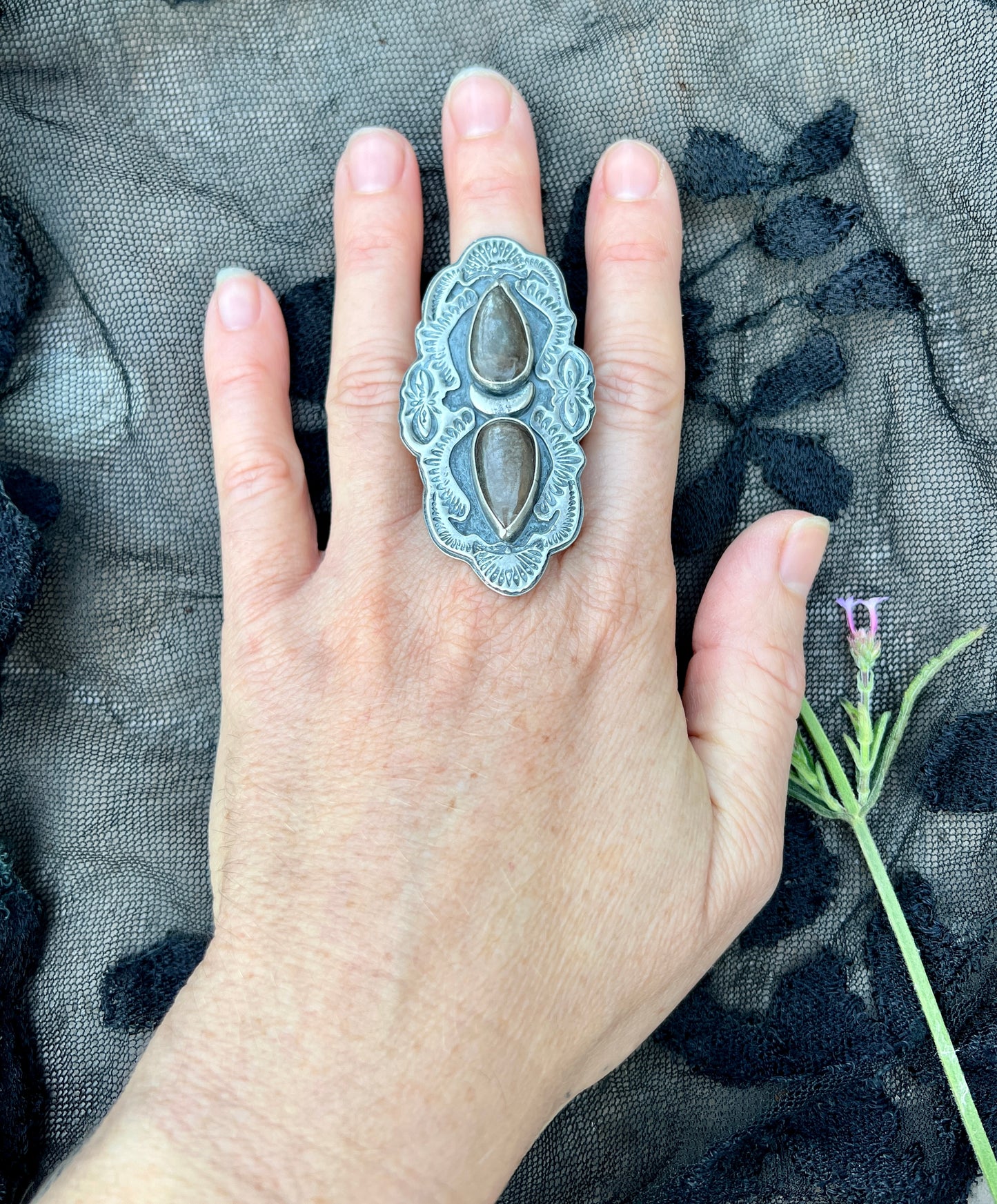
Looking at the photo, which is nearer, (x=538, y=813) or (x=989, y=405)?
(x=538, y=813)

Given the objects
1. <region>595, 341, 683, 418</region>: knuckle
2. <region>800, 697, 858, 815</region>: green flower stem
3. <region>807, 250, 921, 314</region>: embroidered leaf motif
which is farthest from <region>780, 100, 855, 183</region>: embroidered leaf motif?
<region>800, 697, 858, 815</region>: green flower stem

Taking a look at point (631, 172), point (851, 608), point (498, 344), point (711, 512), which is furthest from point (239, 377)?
point (851, 608)

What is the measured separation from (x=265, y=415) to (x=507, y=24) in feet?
2.08

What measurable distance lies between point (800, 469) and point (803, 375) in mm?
133

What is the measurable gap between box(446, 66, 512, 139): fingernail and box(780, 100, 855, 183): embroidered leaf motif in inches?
15.8

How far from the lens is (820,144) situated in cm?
129

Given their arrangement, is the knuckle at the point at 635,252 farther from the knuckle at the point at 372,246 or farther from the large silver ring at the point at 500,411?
the knuckle at the point at 372,246

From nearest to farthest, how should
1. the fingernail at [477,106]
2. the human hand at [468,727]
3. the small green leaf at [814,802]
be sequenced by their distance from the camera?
the human hand at [468,727]
the fingernail at [477,106]
the small green leaf at [814,802]

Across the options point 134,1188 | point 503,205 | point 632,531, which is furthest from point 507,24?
point 134,1188

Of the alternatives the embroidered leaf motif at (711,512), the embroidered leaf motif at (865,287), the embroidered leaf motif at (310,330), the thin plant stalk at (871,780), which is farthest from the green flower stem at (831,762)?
the embroidered leaf motif at (310,330)

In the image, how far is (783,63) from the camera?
4.23 ft

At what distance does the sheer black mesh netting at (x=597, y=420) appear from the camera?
1.28 m

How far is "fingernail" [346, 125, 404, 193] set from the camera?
1231 mm

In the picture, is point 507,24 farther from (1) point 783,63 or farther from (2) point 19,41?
(2) point 19,41
